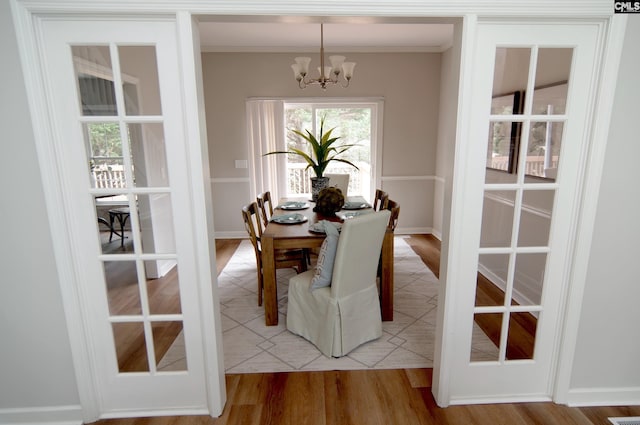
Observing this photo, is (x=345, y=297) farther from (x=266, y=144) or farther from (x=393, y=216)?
(x=266, y=144)

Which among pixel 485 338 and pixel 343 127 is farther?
pixel 343 127

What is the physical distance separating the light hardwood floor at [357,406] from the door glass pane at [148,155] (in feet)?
4.28

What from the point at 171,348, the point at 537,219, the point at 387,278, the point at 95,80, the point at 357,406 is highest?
the point at 95,80

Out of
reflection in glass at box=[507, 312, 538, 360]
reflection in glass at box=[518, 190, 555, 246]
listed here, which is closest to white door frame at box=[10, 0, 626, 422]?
reflection in glass at box=[507, 312, 538, 360]

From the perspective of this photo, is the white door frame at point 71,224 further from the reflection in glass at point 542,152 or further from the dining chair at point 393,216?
the reflection in glass at point 542,152

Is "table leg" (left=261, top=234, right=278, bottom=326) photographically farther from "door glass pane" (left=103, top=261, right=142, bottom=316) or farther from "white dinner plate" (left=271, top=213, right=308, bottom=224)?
"door glass pane" (left=103, top=261, right=142, bottom=316)

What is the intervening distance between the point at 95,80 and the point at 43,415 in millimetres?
1790

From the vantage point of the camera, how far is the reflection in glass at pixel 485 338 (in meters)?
2.37

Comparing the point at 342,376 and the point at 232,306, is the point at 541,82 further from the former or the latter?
the point at 232,306

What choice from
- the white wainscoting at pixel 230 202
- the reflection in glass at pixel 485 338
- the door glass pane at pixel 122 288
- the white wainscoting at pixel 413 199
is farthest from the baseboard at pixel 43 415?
the white wainscoting at pixel 413 199

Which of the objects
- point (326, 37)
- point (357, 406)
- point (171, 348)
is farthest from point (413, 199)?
point (171, 348)

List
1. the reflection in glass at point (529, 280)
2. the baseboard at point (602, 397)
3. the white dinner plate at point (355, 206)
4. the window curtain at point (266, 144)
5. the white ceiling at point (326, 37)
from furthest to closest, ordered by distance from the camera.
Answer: the window curtain at point (266, 144) < the white ceiling at point (326, 37) < the white dinner plate at point (355, 206) < the reflection in glass at point (529, 280) < the baseboard at point (602, 397)

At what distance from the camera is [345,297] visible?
238 centimetres

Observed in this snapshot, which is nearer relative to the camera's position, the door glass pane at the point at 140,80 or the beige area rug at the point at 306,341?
the door glass pane at the point at 140,80
